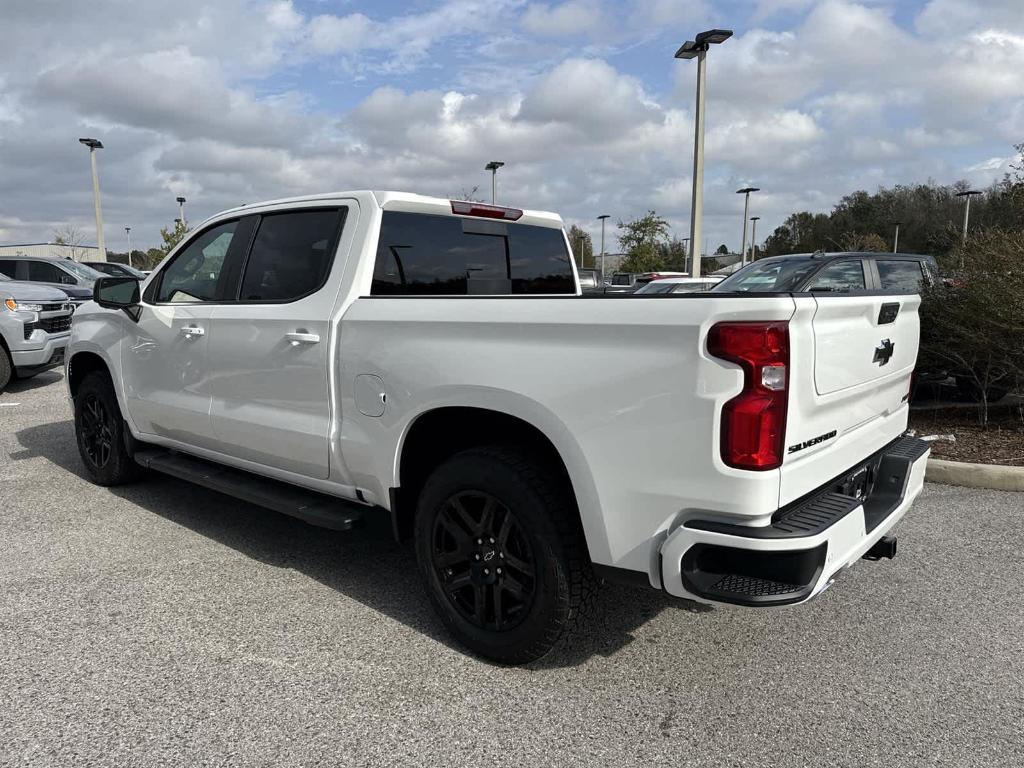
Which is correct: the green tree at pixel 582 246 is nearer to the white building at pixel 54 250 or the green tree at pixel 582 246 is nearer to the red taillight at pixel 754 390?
the white building at pixel 54 250

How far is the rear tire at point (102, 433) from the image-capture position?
5.22 meters

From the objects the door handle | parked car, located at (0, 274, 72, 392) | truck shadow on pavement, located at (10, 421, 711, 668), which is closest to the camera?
truck shadow on pavement, located at (10, 421, 711, 668)

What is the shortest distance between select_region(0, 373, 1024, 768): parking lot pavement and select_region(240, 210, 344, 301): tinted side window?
4.84ft

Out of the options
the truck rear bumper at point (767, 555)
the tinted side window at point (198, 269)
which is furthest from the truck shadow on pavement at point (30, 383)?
the truck rear bumper at point (767, 555)

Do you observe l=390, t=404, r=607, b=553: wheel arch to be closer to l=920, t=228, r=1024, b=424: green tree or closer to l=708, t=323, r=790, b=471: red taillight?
l=708, t=323, r=790, b=471: red taillight

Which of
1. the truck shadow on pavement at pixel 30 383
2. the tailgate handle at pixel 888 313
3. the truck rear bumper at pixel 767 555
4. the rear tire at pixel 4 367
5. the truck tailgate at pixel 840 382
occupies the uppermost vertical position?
the tailgate handle at pixel 888 313

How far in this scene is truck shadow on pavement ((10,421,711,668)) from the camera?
3332 mm

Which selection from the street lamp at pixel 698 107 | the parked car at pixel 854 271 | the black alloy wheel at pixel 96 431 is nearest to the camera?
the black alloy wheel at pixel 96 431

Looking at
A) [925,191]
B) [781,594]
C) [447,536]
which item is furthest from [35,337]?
[925,191]

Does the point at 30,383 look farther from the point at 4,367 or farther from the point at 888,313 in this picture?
the point at 888,313

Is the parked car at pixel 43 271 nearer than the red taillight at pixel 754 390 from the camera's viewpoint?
No

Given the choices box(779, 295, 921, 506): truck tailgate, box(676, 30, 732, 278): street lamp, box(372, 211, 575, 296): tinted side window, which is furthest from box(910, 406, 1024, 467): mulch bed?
box(676, 30, 732, 278): street lamp

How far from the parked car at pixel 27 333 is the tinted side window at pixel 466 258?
292 inches

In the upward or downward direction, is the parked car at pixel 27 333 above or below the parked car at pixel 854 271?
below
